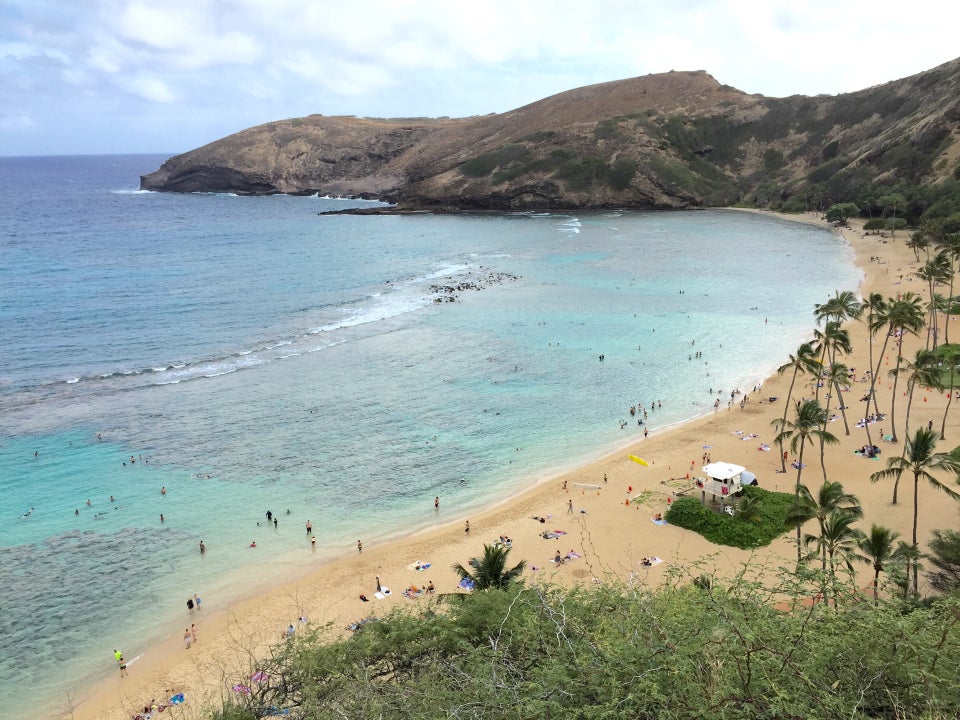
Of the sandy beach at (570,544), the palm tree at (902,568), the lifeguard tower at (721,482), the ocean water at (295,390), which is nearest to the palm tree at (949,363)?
the sandy beach at (570,544)

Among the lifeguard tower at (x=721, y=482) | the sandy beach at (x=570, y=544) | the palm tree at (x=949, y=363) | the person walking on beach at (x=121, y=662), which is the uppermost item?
the palm tree at (x=949, y=363)

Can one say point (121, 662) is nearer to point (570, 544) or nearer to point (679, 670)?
point (570, 544)

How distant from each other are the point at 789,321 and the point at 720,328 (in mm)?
7086

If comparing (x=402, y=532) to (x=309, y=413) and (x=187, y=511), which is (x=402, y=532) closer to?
(x=187, y=511)

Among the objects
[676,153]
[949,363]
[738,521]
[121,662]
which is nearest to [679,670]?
[738,521]

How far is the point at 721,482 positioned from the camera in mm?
30750

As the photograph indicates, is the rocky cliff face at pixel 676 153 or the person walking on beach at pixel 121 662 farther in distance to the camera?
the rocky cliff face at pixel 676 153

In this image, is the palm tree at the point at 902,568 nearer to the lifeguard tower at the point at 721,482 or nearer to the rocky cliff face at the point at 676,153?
the lifeguard tower at the point at 721,482

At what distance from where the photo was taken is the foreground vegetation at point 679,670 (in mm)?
11000

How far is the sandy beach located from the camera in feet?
75.7

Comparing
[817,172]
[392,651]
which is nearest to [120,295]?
[392,651]

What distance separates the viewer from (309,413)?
45.2m

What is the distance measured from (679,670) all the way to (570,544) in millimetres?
18584

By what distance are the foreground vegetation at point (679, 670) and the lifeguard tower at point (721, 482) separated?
47.3 feet
